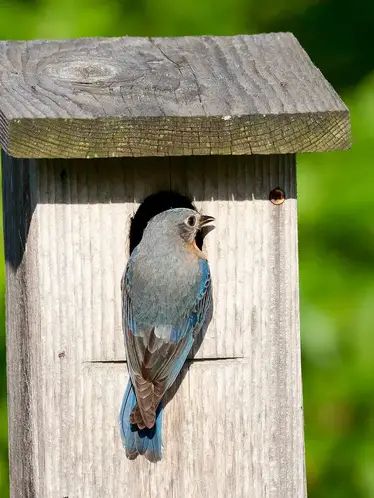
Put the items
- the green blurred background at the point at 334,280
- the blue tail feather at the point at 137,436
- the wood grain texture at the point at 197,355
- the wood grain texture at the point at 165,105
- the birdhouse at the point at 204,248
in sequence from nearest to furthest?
the wood grain texture at the point at 165,105
the birdhouse at the point at 204,248
the wood grain texture at the point at 197,355
the blue tail feather at the point at 137,436
the green blurred background at the point at 334,280

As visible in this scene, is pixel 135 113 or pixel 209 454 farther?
pixel 209 454

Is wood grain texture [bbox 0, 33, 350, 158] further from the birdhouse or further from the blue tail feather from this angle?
the blue tail feather

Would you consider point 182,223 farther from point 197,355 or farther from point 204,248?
point 197,355

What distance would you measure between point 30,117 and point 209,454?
130cm

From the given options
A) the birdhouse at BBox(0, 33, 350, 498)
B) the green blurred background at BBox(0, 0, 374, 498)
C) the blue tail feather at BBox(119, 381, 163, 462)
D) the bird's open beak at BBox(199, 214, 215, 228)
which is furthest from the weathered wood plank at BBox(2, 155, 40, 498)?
the bird's open beak at BBox(199, 214, 215, 228)

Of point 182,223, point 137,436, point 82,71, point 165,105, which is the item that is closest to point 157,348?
point 137,436

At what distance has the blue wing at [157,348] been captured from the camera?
5.15m

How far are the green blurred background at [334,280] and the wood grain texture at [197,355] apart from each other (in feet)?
2.72

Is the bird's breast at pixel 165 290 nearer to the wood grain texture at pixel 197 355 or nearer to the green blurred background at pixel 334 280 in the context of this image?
the wood grain texture at pixel 197 355

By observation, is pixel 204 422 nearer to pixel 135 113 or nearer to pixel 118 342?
pixel 118 342

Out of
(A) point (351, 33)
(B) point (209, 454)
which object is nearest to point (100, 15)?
(A) point (351, 33)

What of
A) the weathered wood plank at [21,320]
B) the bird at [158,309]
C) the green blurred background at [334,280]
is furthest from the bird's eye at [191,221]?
the green blurred background at [334,280]

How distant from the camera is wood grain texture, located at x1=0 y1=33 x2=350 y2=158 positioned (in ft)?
16.0

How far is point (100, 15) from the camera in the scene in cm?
654
